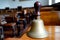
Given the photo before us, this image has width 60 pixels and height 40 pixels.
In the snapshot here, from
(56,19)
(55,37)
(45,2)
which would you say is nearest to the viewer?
(55,37)

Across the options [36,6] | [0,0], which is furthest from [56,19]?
[0,0]

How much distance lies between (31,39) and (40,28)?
6 cm

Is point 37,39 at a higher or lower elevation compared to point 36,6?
lower

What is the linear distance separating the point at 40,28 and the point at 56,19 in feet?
1.95

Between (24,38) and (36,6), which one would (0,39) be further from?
(36,6)

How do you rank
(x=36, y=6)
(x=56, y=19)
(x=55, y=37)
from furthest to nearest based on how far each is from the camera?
1. (x=56, y=19)
2. (x=55, y=37)
3. (x=36, y=6)

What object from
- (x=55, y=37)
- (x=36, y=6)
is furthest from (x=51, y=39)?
(x=36, y=6)

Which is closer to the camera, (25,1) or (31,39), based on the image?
(31,39)

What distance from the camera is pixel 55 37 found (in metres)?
0.67

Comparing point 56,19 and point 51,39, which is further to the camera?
point 56,19

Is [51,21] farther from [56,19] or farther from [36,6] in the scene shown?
[36,6]

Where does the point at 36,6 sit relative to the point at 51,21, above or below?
above

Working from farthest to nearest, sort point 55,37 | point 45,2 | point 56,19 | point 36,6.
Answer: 1. point 45,2
2. point 56,19
3. point 55,37
4. point 36,6

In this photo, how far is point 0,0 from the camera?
4152 mm
